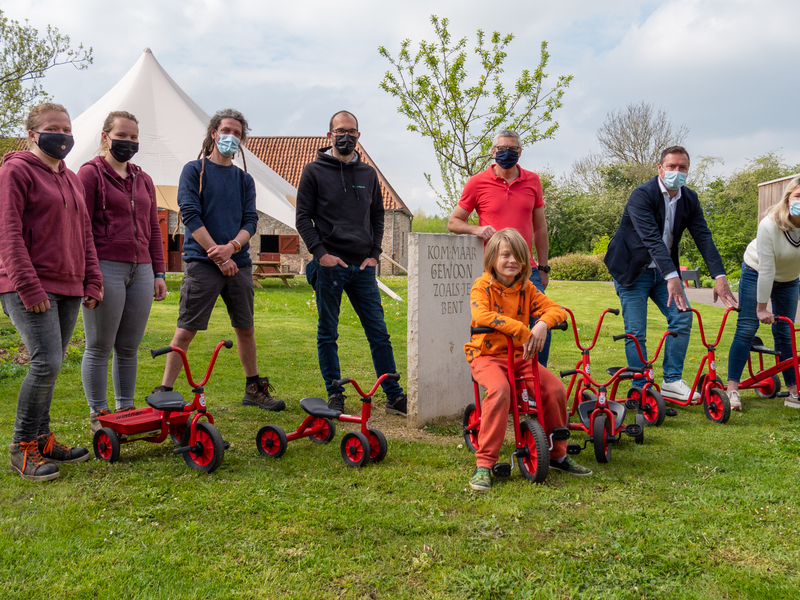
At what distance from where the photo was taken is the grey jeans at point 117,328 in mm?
4031

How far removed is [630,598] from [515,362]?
1565 mm

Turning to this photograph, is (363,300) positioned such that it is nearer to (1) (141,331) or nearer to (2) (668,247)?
(1) (141,331)

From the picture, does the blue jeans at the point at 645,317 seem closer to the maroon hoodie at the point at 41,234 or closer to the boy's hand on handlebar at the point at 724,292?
the boy's hand on handlebar at the point at 724,292

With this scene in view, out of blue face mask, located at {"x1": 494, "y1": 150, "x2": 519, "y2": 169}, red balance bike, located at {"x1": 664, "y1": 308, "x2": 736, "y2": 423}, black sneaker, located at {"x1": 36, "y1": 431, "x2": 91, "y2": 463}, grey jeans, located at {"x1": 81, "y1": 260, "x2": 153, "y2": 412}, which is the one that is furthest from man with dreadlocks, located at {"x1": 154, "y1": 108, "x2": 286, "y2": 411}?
red balance bike, located at {"x1": 664, "y1": 308, "x2": 736, "y2": 423}

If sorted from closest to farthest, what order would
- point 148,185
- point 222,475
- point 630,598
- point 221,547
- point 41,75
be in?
point 630,598, point 221,547, point 222,475, point 148,185, point 41,75

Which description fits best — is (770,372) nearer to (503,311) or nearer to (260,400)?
(503,311)

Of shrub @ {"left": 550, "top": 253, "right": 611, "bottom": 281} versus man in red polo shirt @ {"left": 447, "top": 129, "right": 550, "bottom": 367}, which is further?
shrub @ {"left": 550, "top": 253, "right": 611, "bottom": 281}

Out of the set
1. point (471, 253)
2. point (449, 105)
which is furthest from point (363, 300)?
point (449, 105)

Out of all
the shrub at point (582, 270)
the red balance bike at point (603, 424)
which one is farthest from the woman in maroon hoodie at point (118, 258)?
the shrub at point (582, 270)

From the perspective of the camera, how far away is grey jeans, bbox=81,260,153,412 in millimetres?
4031

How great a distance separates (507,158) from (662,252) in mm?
1447

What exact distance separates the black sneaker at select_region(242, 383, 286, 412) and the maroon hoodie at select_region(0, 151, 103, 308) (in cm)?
175

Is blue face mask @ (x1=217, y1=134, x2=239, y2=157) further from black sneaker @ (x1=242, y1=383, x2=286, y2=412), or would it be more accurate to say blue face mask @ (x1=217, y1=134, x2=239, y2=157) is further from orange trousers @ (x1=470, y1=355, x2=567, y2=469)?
orange trousers @ (x1=470, y1=355, x2=567, y2=469)

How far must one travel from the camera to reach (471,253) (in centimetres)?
497
